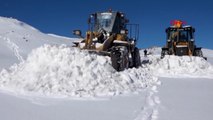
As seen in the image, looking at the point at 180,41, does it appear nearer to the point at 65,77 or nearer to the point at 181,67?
the point at 181,67

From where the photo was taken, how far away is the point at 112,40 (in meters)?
13.2

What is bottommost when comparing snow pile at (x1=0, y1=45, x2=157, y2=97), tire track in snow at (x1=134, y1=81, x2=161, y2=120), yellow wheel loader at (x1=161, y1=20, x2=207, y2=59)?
tire track in snow at (x1=134, y1=81, x2=161, y2=120)

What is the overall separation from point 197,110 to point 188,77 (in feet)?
25.4

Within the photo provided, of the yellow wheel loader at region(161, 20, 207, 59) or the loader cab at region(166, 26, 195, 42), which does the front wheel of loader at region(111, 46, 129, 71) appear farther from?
the loader cab at region(166, 26, 195, 42)

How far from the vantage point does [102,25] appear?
14352 millimetres

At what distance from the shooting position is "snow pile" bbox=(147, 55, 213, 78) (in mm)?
15039

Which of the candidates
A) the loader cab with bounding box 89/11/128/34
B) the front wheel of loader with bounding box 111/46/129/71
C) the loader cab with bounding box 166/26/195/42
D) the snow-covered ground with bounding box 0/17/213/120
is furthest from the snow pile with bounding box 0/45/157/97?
the loader cab with bounding box 166/26/195/42

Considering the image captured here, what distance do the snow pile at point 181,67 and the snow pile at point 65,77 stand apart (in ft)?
18.8

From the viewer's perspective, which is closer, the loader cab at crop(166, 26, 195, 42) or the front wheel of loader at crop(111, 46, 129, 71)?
the front wheel of loader at crop(111, 46, 129, 71)

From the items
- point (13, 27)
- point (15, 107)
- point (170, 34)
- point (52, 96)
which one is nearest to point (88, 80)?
point (52, 96)

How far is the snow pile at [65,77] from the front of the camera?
786 centimetres

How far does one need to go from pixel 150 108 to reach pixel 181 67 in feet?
32.1

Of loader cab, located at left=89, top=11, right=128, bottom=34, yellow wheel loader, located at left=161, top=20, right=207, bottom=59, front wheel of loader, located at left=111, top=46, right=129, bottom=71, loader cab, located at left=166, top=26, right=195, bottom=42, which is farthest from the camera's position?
loader cab, located at left=166, top=26, right=195, bottom=42

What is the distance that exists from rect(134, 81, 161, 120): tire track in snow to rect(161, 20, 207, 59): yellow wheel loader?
34.2 ft
